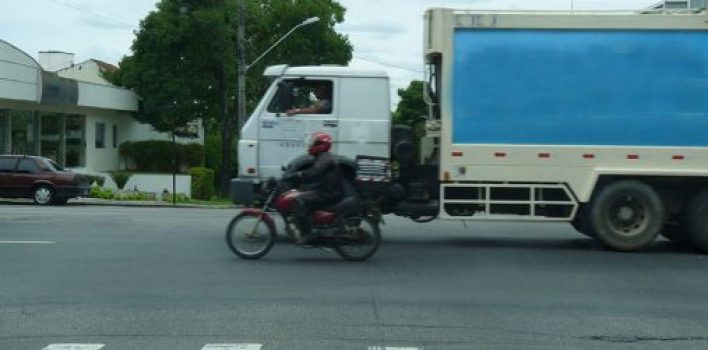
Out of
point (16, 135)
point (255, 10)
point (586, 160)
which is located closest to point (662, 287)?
point (586, 160)

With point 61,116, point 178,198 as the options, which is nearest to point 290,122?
point 178,198

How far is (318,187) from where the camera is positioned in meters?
11.8

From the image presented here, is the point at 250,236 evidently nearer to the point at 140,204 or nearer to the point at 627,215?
the point at 627,215

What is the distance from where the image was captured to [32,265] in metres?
11.4

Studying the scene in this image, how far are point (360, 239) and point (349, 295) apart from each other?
244 cm

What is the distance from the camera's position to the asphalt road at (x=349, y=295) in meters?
7.61

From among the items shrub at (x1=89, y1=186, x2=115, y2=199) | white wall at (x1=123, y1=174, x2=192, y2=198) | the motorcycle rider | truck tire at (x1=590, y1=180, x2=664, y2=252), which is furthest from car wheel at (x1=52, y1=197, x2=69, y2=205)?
truck tire at (x1=590, y1=180, x2=664, y2=252)

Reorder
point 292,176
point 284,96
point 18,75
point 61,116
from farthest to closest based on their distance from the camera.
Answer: point 61,116
point 18,75
point 284,96
point 292,176

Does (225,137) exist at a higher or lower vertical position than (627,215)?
higher

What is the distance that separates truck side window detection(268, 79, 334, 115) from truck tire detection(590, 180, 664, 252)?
4.36 metres

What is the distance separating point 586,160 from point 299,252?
4.44m

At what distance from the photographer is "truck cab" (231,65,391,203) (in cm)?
1357

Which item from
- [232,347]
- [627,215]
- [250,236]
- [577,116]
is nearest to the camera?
[232,347]

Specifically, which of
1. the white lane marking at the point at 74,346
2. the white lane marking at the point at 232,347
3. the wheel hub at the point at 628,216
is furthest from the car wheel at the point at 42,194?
the white lane marking at the point at 232,347
